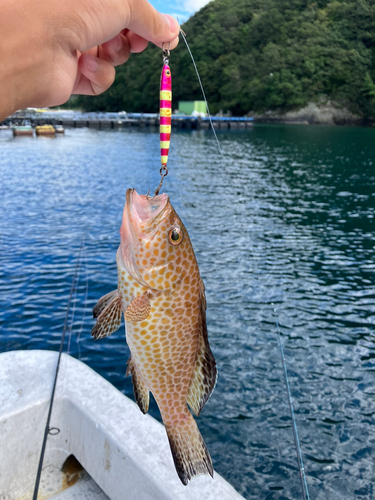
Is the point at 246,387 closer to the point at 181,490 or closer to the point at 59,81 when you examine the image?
the point at 181,490

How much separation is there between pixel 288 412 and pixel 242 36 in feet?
434

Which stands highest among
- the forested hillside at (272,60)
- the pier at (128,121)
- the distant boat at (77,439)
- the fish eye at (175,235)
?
the forested hillside at (272,60)

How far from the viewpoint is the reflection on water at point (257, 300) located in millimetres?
7594

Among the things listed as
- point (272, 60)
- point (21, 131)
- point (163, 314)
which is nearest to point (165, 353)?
point (163, 314)

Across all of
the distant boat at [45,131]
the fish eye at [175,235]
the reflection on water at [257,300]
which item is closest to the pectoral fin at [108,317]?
the fish eye at [175,235]

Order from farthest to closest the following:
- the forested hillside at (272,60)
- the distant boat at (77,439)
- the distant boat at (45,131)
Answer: the forested hillside at (272,60), the distant boat at (45,131), the distant boat at (77,439)

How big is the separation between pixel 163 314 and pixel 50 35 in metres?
1.54

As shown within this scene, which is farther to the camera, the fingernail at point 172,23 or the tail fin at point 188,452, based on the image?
the tail fin at point 188,452

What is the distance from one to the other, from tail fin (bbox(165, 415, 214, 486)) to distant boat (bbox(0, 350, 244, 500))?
48.4 inches

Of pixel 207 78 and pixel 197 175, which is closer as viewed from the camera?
pixel 197 175

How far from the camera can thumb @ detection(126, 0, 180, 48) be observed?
2.01 meters

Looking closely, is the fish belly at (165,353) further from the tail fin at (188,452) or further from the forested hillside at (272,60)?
the forested hillside at (272,60)

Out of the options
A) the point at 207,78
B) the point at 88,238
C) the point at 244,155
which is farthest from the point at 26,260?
the point at 207,78

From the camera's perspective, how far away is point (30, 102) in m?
1.80
